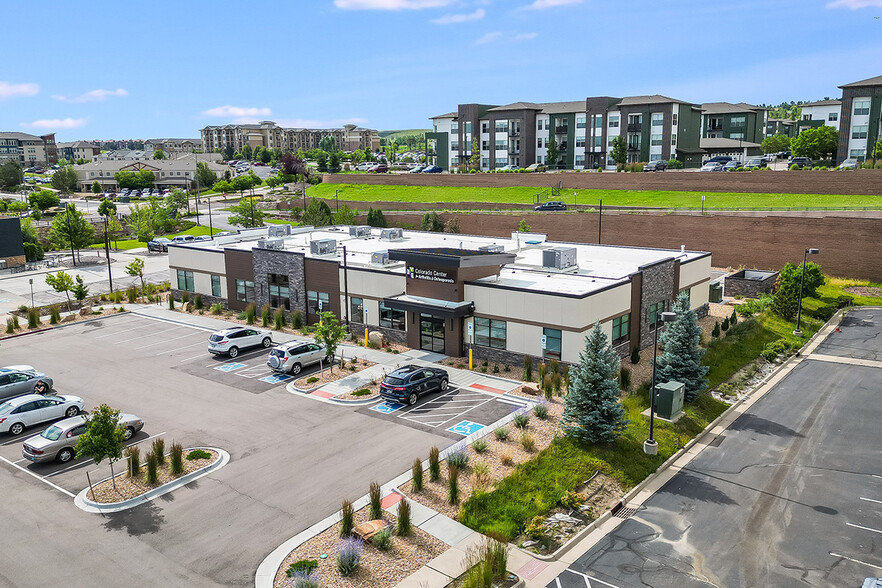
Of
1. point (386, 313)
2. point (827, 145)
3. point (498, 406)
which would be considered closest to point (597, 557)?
point (498, 406)

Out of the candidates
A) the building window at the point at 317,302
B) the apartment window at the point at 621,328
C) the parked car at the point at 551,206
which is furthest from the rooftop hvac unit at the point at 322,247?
the parked car at the point at 551,206

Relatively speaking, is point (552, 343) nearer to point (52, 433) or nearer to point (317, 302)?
point (317, 302)

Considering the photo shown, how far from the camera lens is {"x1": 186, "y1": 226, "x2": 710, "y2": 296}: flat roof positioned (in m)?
35.8

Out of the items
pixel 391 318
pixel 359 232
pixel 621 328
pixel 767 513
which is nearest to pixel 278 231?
pixel 359 232

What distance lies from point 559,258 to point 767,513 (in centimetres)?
2059

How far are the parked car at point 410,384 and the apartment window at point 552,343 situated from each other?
5.74 meters

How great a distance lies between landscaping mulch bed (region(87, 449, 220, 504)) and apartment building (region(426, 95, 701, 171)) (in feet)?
299

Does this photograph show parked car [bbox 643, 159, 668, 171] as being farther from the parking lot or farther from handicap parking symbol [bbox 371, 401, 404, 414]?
handicap parking symbol [bbox 371, 401, 404, 414]

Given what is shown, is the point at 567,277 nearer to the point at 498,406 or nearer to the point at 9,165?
the point at 498,406

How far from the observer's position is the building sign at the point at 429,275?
36.3 metres

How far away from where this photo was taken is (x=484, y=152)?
383 feet

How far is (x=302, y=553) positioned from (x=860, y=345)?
3580cm

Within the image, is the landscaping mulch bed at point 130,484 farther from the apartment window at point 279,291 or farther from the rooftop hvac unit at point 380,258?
the apartment window at point 279,291

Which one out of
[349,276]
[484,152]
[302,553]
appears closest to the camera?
[302,553]
